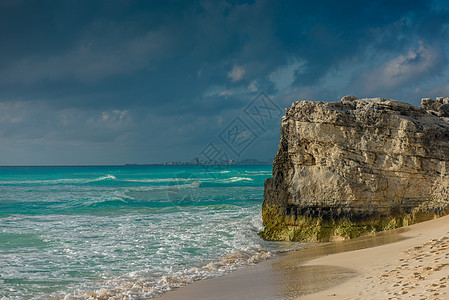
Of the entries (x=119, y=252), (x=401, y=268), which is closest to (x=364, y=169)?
(x=401, y=268)

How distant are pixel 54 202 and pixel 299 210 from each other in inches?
770

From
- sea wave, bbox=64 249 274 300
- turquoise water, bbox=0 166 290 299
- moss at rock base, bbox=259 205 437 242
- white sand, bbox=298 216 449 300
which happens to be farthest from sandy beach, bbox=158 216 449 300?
turquoise water, bbox=0 166 290 299

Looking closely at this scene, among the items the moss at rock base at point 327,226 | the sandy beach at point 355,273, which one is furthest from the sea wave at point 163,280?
the moss at rock base at point 327,226

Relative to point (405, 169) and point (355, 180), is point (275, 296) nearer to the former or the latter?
point (355, 180)

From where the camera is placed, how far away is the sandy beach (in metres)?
4.99

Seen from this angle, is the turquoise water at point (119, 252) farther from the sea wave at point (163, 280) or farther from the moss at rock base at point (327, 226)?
the moss at rock base at point (327, 226)

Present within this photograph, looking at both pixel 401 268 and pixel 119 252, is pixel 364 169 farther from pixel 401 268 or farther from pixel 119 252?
pixel 119 252

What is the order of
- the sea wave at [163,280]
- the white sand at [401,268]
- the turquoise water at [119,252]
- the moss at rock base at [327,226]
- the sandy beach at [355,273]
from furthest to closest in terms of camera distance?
the moss at rock base at [327,226], the turquoise water at [119,252], the sea wave at [163,280], the sandy beach at [355,273], the white sand at [401,268]

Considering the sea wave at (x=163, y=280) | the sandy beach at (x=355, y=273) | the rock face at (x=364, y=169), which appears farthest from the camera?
the rock face at (x=364, y=169)

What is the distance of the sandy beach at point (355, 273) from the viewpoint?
197 inches

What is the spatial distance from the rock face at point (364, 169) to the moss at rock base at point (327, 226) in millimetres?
26

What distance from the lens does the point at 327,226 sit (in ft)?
34.1

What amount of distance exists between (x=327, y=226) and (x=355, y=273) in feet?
13.3

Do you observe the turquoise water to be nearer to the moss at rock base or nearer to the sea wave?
the sea wave
